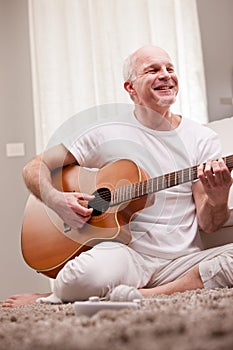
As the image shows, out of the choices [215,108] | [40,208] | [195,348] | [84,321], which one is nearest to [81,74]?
[215,108]

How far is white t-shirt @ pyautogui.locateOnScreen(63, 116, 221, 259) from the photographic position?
206 centimetres

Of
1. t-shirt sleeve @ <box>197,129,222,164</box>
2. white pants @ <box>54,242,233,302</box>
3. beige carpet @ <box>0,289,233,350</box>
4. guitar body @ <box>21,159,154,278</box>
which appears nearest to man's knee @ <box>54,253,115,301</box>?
white pants @ <box>54,242,233,302</box>

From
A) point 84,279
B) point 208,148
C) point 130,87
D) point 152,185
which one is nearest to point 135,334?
point 84,279

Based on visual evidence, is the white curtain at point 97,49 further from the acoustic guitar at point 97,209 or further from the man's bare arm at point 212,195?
the man's bare arm at point 212,195

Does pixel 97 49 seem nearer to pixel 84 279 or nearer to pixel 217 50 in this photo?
pixel 217 50

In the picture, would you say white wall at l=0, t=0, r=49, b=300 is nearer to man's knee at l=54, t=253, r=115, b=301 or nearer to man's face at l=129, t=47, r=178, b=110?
man's face at l=129, t=47, r=178, b=110

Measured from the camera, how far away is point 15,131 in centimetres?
346

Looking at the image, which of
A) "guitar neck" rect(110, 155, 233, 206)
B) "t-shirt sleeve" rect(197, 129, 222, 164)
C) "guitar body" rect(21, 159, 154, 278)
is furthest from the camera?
"t-shirt sleeve" rect(197, 129, 222, 164)

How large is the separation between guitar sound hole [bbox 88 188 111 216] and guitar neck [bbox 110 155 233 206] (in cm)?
2

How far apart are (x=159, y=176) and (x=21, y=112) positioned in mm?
1696

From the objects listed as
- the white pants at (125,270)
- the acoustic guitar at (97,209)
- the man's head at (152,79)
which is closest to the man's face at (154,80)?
the man's head at (152,79)

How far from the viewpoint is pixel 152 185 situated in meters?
1.96

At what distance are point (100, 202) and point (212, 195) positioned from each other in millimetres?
401

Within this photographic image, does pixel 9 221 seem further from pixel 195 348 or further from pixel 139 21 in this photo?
pixel 195 348
